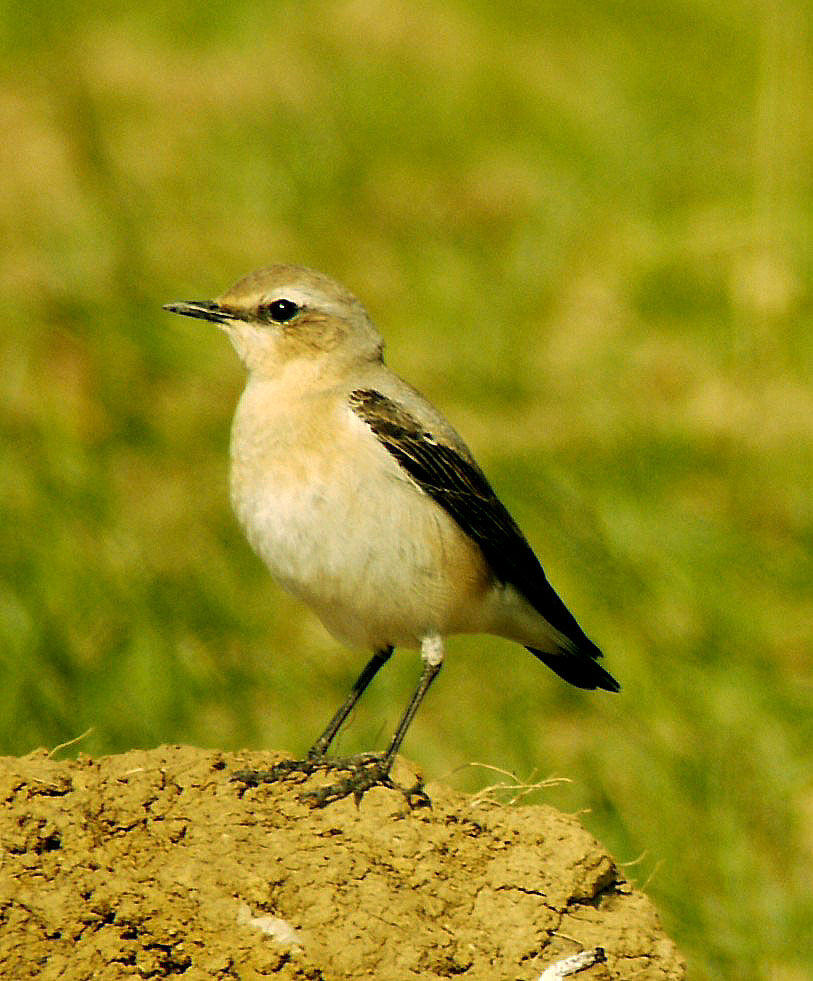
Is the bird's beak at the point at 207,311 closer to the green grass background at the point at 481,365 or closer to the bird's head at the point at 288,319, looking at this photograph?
the bird's head at the point at 288,319

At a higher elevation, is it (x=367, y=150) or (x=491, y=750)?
(x=367, y=150)

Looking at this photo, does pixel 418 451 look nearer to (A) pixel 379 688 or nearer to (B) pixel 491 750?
(B) pixel 491 750

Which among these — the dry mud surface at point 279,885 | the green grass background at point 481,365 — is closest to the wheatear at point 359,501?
the dry mud surface at point 279,885

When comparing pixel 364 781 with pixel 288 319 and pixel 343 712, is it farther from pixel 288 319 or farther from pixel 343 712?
pixel 288 319

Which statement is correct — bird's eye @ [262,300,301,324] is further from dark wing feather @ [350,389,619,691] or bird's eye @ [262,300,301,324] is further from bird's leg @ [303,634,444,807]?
bird's leg @ [303,634,444,807]

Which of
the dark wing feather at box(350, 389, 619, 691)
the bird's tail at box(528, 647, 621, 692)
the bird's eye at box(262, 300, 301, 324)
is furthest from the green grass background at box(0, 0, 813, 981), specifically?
the bird's eye at box(262, 300, 301, 324)

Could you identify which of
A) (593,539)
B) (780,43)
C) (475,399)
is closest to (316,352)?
(593,539)

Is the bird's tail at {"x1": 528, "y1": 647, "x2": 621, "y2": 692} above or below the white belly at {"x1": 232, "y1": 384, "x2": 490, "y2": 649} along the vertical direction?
above
